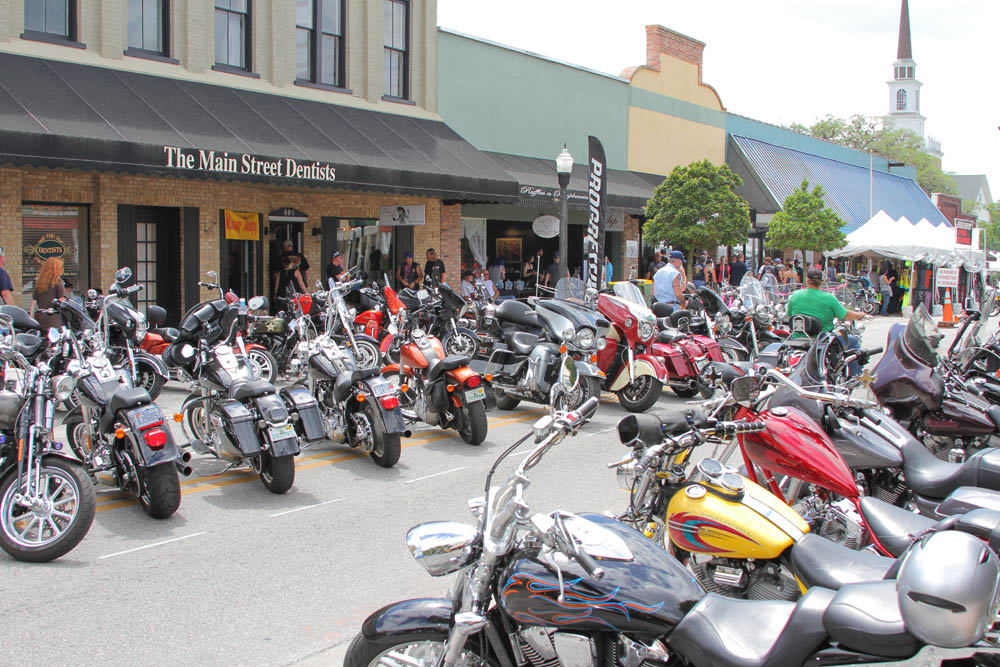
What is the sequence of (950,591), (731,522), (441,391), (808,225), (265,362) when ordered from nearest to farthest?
1. (950,591)
2. (731,522)
3. (441,391)
4. (265,362)
5. (808,225)

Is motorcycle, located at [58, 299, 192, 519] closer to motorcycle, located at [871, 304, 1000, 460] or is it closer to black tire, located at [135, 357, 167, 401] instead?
black tire, located at [135, 357, 167, 401]

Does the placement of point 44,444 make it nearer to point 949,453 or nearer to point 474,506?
point 474,506

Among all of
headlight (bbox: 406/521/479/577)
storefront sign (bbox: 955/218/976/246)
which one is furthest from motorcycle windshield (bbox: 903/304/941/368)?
storefront sign (bbox: 955/218/976/246)

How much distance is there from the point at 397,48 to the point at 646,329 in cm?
1278

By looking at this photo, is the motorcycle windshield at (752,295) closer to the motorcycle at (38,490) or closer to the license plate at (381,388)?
the license plate at (381,388)

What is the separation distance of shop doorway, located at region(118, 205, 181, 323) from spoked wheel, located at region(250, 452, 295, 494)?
10.1 meters

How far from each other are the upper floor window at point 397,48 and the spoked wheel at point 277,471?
596 inches

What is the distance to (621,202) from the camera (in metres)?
26.3

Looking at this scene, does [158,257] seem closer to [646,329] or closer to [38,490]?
[646,329]

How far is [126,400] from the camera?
22.4ft

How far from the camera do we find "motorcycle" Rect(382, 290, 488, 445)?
943 centimetres

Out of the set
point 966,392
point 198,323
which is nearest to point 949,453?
point 966,392

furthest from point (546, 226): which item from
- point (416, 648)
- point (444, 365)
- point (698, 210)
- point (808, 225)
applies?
point (416, 648)

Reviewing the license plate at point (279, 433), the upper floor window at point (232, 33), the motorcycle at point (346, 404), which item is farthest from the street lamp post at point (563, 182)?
the license plate at point (279, 433)
